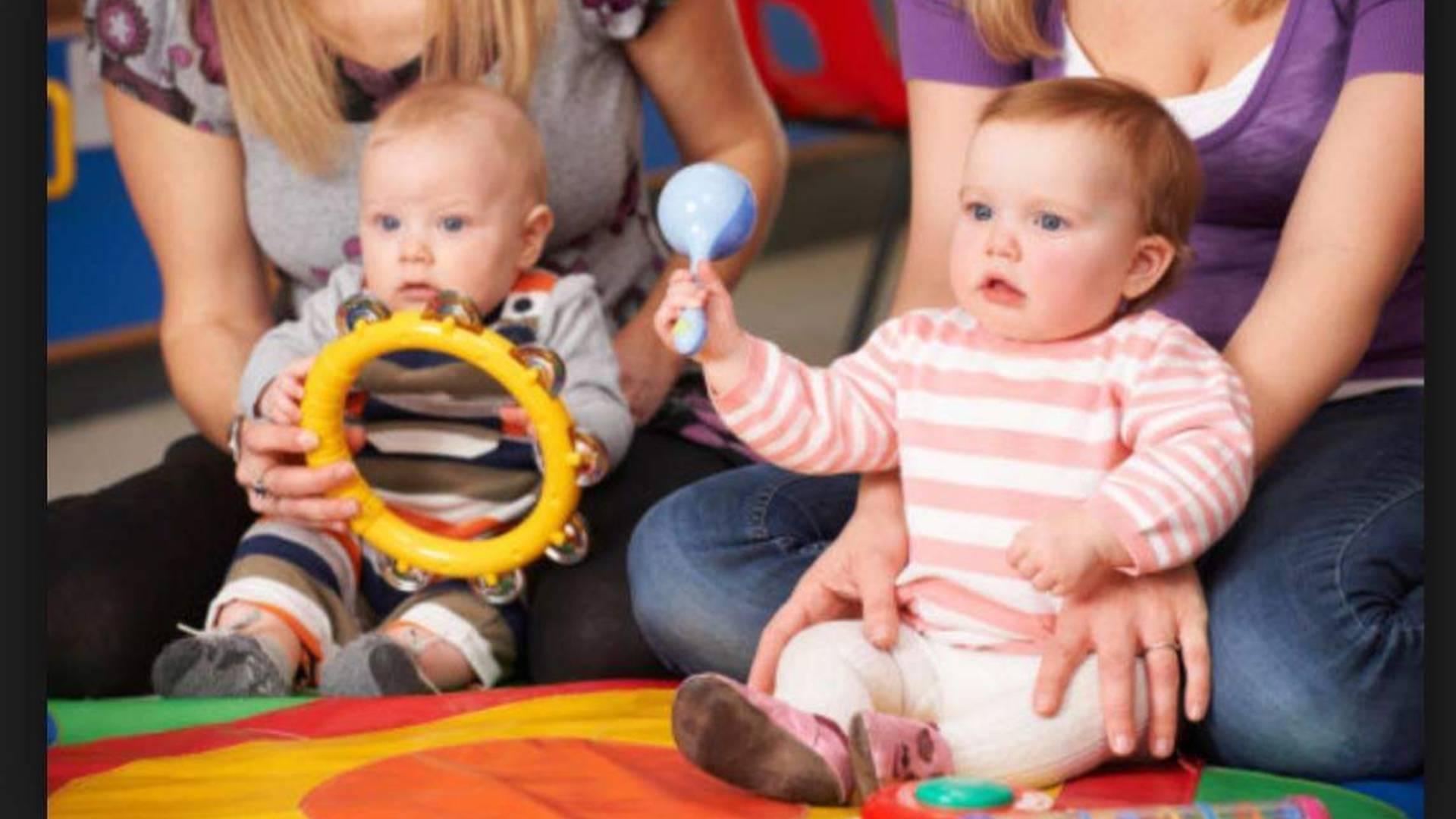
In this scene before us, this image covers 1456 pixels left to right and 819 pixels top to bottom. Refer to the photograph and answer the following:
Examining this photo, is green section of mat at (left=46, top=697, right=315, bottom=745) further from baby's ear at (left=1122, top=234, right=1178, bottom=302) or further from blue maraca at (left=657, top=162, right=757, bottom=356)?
baby's ear at (left=1122, top=234, right=1178, bottom=302)

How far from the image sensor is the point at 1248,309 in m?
1.68

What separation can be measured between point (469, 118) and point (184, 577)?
406 millimetres

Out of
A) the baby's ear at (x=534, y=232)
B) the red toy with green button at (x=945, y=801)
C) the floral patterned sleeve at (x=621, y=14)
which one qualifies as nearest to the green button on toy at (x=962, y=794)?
the red toy with green button at (x=945, y=801)

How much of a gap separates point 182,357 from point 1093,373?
31.9 inches

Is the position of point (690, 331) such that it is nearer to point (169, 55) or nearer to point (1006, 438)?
point (1006, 438)

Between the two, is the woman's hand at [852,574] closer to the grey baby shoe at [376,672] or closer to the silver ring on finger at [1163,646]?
the silver ring on finger at [1163,646]

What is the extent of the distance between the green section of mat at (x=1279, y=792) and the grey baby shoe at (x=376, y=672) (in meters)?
0.57

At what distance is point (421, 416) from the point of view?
74.1 inches

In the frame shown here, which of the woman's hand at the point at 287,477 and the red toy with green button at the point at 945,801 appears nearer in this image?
the red toy with green button at the point at 945,801

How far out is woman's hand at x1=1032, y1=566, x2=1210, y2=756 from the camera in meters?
1.47

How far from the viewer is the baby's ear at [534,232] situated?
6.12 ft

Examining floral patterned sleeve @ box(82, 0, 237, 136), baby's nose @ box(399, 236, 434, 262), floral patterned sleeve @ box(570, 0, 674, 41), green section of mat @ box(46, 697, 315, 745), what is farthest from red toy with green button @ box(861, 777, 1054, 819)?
floral patterned sleeve @ box(82, 0, 237, 136)

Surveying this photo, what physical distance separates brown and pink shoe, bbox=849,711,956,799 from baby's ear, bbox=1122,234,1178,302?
0.30 meters

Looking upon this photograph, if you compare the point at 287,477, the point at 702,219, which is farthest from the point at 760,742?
the point at 287,477
